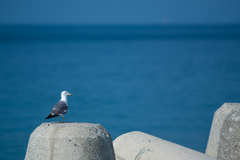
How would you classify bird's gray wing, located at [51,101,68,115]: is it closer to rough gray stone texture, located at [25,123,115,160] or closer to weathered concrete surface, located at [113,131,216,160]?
rough gray stone texture, located at [25,123,115,160]

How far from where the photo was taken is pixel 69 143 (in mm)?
4621

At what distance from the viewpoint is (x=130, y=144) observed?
264 inches

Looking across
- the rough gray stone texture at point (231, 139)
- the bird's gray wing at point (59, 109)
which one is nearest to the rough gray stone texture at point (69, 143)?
the bird's gray wing at point (59, 109)

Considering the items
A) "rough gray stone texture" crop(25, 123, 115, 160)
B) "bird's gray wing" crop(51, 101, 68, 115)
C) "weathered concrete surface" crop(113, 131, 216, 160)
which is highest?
"bird's gray wing" crop(51, 101, 68, 115)

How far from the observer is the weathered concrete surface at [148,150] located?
6184 millimetres

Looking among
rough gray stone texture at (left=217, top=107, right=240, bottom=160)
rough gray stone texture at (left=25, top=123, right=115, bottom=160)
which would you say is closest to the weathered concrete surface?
rough gray stone texture at (left=25, top=123, right=115, bottom=160)

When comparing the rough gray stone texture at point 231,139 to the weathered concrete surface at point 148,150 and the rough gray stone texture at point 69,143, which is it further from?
the weathered concrete surface at point 148,150

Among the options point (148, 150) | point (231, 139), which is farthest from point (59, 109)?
point (231, 139)

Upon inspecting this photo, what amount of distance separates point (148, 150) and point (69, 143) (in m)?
2.16

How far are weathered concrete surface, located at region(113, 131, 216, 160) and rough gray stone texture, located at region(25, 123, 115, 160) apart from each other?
5.28ft

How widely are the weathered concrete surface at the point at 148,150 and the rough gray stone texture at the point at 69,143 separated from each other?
63.4 inches

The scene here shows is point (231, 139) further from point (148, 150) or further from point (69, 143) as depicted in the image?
point (148, 150)

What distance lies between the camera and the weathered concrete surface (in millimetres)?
6184

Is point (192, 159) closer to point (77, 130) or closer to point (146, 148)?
point (146, 148)
